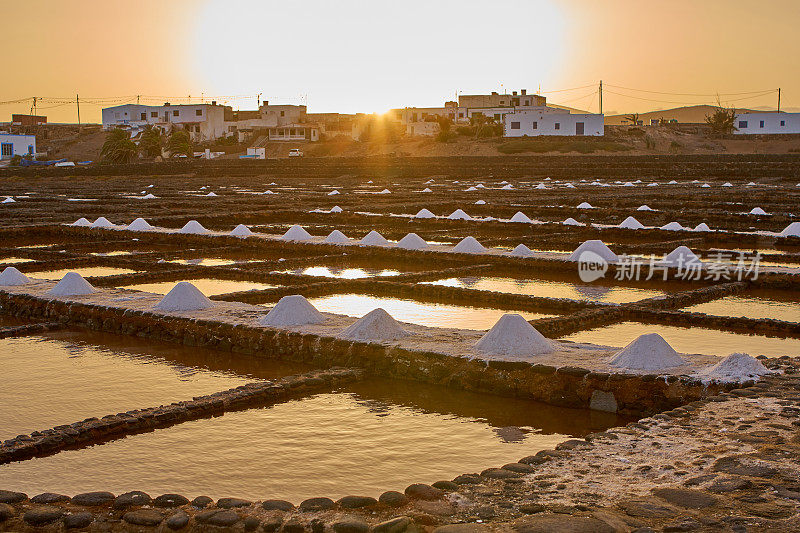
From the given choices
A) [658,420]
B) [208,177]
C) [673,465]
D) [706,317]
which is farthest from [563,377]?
[208,177]

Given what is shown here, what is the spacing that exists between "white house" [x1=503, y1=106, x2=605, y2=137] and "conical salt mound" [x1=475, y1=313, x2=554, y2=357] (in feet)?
156

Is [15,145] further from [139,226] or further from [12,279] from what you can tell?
[12,279]

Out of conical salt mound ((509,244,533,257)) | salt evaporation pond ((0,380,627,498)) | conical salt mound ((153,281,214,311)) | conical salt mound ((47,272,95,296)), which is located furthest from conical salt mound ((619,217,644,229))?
salt evaporation pond ((0,380,627,498))

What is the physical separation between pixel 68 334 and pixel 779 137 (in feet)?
149

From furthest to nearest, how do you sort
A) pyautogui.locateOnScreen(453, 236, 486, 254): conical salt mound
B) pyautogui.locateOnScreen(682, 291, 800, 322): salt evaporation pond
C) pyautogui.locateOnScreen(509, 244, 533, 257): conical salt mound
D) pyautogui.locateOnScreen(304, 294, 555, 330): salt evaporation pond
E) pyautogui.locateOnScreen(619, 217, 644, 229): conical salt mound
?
pyautogui.locateOnScreen(619, 217, 644, 229): conical salt mound < pyautogui.locateOnScreen(453, 236, 486, 254): conical salt mound < pyautogui.locateOnScreen(509, 244, 533, 257): conical salt mound < pyautogui.locateOnScreen(682, 291, 800, 322): salt evaporation pond < pyautogui.locateOnScreen(304, 294, 555, 330): salt evaporation pond

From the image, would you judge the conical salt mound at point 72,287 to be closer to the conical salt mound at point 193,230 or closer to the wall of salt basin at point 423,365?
the wall of salt basin at point 423,365

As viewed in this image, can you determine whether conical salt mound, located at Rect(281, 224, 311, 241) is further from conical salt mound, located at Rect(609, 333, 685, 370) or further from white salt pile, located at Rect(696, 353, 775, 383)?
white salt pile, located at Rect(696, 353, 775, 383)

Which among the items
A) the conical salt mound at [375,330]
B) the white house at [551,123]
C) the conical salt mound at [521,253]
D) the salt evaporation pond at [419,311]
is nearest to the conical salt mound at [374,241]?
the conical salt mound at [521,253]

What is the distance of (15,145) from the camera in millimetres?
60188

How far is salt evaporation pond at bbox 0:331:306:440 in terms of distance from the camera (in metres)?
4.70

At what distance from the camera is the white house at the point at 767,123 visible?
2163 inches

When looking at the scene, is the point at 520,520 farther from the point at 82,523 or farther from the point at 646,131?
the point at 646,131

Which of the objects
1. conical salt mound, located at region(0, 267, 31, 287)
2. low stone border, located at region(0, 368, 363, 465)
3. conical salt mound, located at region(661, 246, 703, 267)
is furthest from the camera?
conical salt mound, located at region(661, 246, 703, 267)

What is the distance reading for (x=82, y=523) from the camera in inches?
118
